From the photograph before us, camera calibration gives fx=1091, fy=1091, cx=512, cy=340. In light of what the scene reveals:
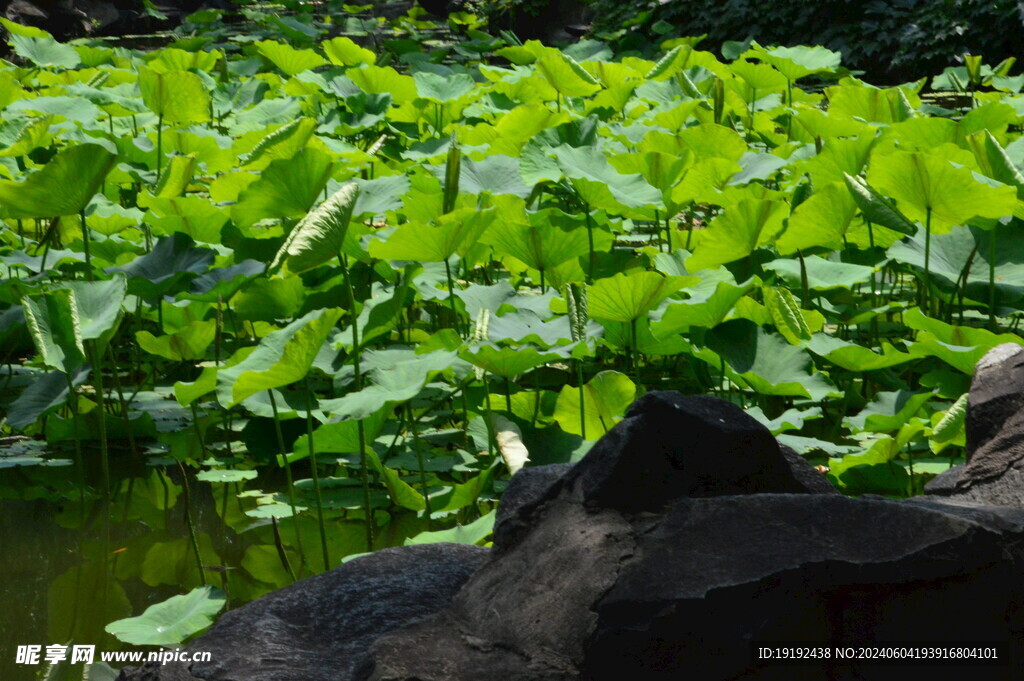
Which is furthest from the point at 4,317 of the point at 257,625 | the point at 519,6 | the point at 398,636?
the point at 519,6

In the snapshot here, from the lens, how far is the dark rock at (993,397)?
1.42 m

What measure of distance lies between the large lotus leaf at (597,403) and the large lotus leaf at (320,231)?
440 mm

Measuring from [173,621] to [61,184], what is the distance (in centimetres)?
88

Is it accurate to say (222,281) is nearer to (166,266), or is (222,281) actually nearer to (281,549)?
(166,266)

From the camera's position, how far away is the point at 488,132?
10.2 feet

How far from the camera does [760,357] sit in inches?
74.5

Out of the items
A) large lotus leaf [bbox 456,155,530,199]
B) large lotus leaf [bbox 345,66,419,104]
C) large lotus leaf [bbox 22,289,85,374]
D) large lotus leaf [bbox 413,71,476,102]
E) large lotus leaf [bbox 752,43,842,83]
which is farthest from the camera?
large lotus leaf [bbox 752,43,842,83]

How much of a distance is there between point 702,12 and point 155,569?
7.98m

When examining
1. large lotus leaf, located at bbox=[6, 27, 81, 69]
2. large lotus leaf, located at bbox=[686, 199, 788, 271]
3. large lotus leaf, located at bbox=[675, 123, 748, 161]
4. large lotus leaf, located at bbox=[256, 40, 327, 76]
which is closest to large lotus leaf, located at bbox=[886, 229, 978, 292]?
large lotus leaf, located at bbox=[686, 199, 788, 271]

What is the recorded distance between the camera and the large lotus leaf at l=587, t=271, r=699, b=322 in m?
1.75

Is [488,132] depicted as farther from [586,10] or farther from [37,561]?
[586,10]

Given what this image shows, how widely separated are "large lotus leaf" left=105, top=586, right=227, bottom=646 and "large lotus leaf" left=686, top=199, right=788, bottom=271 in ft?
3.96

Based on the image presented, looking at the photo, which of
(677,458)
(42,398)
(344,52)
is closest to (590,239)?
(42,398)

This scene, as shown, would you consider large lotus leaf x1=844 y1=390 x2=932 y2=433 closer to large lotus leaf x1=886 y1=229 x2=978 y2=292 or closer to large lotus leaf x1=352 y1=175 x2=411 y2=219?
large lotus leaf x1=886 y1=229 x2=978 y2=292
